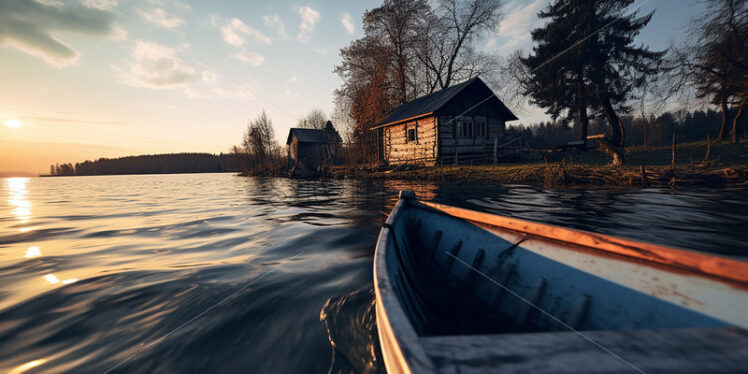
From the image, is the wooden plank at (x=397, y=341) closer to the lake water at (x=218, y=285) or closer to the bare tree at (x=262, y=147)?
the lake water at (x=218, y=285)

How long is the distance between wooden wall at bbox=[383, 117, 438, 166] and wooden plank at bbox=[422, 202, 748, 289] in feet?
43.6

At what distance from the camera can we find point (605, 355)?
2.85 ft

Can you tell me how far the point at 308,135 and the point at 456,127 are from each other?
24.8 metres

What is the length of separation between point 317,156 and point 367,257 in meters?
33.5

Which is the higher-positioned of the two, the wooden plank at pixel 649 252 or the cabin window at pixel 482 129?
the cabin window at pixel 482 129

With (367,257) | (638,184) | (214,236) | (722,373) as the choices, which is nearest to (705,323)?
(722,373)

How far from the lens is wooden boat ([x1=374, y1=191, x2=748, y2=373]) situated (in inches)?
33.3

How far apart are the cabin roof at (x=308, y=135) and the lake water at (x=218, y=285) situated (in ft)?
96.6

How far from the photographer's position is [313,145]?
3528 centimetres

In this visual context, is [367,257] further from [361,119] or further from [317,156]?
[317,156]

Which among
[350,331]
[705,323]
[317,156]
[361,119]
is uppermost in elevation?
[361,119]

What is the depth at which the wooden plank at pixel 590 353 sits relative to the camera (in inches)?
31.6

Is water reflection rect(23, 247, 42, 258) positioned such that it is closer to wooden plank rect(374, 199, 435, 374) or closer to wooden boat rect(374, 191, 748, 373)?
wooden boat rect(374, 191, 748, 373)

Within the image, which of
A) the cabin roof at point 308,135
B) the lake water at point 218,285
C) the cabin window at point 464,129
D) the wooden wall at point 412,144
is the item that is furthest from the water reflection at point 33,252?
the cabin roof at point 308,135
